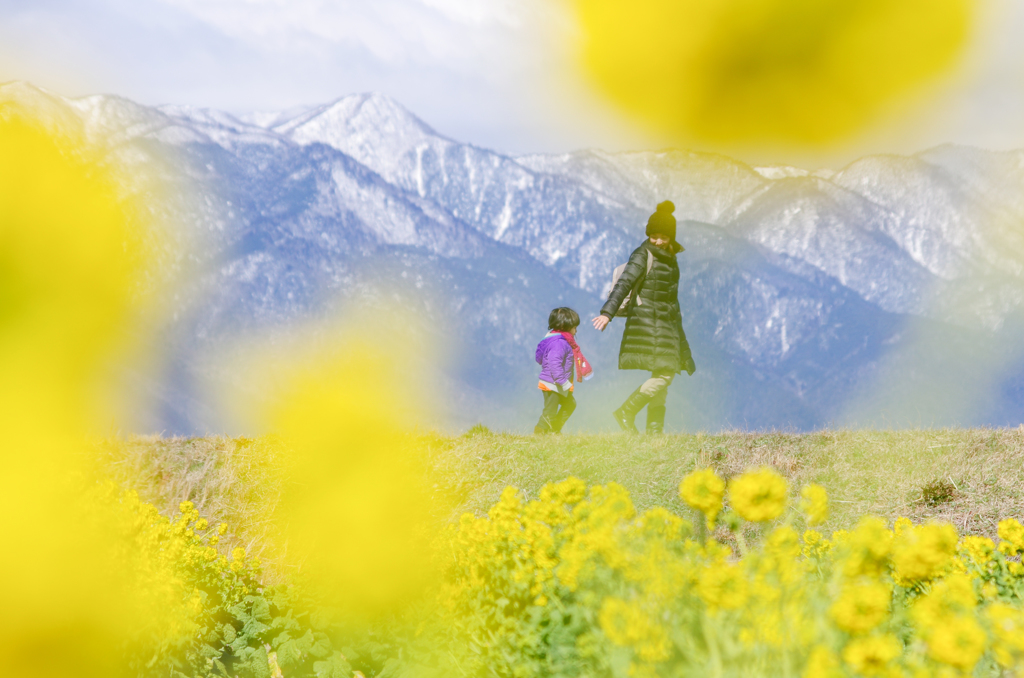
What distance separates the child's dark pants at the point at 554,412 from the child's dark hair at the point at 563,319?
2.27 feet

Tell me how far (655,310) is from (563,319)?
975 mm

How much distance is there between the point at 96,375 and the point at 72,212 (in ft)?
1.88

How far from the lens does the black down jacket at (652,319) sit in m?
7.42

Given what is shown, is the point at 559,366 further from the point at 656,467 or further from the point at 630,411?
the point at 656,467

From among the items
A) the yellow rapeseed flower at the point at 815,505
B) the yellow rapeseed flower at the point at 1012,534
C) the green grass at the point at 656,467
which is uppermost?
the green grass at the point at 656,467

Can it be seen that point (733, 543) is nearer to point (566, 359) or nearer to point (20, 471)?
point (566, 359)

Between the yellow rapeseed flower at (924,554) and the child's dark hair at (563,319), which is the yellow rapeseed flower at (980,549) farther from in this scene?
the child's dark hair at (563,319)

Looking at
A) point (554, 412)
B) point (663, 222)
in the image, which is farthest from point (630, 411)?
point (663, 222)

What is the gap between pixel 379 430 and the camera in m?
3.68

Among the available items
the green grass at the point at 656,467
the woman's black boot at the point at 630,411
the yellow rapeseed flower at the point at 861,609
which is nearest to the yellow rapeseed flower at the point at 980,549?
the green grass at the point at 656,467

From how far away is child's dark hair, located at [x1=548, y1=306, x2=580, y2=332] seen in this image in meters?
7.86

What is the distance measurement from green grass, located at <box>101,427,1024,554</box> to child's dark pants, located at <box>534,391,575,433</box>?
335 millimetres

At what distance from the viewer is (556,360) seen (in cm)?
778

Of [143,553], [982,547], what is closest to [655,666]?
[143,553]
